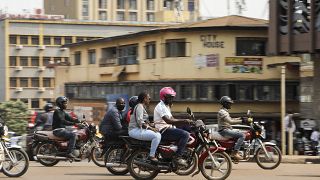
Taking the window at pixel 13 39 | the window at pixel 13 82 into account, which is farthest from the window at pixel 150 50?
the window at pixel 13 82

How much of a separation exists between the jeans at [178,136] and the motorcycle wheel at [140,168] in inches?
19.0

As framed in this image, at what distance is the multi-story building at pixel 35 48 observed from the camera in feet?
247

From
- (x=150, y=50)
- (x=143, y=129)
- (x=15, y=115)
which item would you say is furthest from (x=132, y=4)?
(x=143, y=129)

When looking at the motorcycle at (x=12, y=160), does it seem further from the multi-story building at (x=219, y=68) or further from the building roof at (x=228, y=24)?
the building roof at (x=228, y=24)

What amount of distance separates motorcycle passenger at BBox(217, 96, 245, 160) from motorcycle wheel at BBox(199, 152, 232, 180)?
233cm

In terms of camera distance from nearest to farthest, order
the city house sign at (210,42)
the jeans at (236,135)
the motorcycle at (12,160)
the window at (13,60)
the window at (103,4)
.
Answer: the motorcycle at (12,160), the jeans at (236,135), the city house sign at (210,42), the window at (13,60), the window at (103,4)

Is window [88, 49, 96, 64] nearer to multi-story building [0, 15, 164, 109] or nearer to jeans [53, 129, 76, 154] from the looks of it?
multi-story building [0, 15, 164, 109]

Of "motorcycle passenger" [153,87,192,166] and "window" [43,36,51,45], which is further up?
"window" [43,36,51,45]

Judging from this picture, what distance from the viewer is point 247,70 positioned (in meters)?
37.9

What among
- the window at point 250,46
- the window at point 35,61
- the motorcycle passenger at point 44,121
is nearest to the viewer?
the motorcycle passenger at point 44,121

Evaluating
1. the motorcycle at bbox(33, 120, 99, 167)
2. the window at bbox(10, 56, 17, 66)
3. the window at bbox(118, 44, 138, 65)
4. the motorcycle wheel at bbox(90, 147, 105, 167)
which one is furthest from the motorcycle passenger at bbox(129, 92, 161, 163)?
the window at bbox(10, 56, 17, 66)

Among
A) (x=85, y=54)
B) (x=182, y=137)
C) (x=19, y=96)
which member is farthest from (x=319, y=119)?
(x=19, y=96)

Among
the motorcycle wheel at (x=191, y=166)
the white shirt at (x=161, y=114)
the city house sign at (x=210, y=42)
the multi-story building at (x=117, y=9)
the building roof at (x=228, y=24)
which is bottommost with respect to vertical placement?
the motorcycle wheel at (x=191, y=166)

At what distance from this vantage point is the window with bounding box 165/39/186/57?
39531 millimetres
